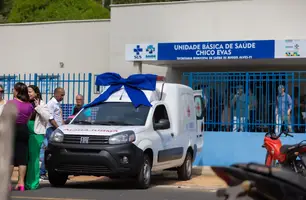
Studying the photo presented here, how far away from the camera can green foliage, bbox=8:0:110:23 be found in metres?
38.1

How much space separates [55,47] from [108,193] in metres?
13.6

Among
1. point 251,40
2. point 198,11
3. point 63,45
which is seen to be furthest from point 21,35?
point 251,40

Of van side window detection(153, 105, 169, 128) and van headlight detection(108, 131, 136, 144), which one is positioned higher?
van side window detection(153, 105, 169, 128)

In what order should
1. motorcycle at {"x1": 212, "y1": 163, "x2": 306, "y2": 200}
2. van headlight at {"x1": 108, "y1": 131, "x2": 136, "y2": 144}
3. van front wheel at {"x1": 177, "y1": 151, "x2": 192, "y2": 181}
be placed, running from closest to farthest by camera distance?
motorcycle at {"x1": 212, "y1": 163, "x2": 306, "y2": 200} → van headlight at {"x1": 108, "y1": 131, "x2": 136, "y2": 144} → van front wheel at {"x1": 177, "y1": 151, "x2": 192, "y2": 181}

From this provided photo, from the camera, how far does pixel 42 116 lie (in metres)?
11.8

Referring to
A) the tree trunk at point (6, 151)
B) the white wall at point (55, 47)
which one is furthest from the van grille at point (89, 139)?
the white wall at point (55, 47)

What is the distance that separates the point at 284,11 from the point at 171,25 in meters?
3.85

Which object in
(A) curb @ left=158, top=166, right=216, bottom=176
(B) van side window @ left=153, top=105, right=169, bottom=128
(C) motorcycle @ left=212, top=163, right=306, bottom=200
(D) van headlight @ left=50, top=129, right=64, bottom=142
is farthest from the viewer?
(A) curb @ left=158, top=166, right=216, bottom=176

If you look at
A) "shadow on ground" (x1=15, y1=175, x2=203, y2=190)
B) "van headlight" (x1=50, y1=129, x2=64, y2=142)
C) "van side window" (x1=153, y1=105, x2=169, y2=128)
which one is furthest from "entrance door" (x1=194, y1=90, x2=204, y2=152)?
"van headlight" (x1=50, y1=129, x2=64, y2=142)

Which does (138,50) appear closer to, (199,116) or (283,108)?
(199,116)

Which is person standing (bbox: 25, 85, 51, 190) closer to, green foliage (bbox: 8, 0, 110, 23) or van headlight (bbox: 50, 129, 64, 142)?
van headlight (bbox: 50, 129, 64, 142)

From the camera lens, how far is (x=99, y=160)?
1094cm

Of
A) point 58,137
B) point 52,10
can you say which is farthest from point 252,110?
point 52,10

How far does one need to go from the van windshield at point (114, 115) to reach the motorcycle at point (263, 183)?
824 cm
